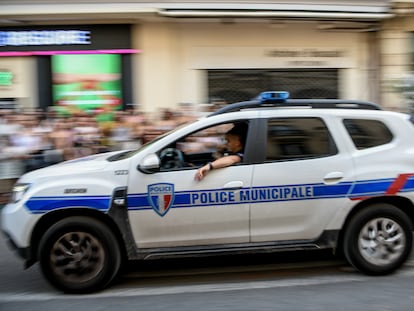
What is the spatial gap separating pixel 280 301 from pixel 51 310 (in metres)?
2.01

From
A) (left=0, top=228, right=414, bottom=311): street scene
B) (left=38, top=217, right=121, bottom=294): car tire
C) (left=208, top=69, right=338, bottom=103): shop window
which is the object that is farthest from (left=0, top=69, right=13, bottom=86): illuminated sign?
(left=38, top=217, right=121, bottom=294): car tire

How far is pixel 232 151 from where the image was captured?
5.44 metres

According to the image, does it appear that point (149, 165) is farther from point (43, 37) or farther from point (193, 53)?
point (43, 37)

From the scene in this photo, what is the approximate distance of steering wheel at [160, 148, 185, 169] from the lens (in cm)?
525

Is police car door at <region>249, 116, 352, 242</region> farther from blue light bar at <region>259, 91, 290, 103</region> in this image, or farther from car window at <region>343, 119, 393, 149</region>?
blue light bar at <region>259, 91, 290, 103</region>

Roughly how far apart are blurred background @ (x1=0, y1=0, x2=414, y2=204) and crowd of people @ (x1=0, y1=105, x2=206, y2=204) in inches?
56.8

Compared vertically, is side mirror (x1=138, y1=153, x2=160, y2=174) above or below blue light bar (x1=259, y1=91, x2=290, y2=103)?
below

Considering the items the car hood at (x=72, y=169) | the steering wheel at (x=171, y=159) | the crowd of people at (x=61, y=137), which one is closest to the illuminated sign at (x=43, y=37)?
the crowd of people at (x=61, y=137)

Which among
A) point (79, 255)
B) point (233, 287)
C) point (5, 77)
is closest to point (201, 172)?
point (233, 287)

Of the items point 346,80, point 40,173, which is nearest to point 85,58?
point 346,80

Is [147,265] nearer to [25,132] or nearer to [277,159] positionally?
[277,159]

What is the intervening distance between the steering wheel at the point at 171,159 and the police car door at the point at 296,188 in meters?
0.77

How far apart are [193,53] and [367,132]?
7.44 metres

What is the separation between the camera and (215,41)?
12406 millimetres
